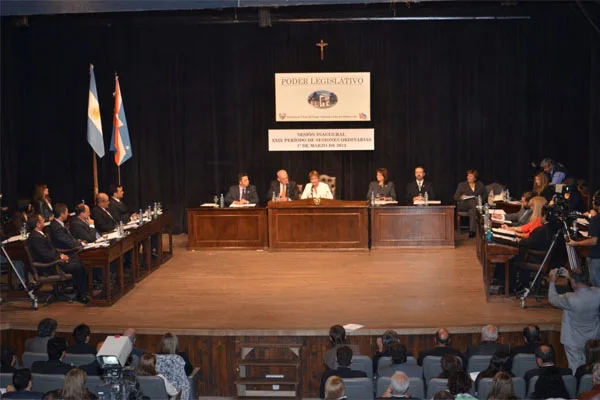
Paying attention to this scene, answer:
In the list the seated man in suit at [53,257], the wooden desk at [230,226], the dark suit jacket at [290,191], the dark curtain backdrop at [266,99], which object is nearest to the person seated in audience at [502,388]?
the seated man in suit at [53,257]

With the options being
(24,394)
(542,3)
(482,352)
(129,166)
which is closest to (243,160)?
(129,166)

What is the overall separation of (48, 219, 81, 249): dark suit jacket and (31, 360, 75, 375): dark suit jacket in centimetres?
341

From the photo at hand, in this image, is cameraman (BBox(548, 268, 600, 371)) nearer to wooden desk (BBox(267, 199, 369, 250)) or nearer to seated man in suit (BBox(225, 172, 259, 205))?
wooden desk (BBox(267, 199, 369, 250))

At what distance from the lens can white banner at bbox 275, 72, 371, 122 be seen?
627 inches

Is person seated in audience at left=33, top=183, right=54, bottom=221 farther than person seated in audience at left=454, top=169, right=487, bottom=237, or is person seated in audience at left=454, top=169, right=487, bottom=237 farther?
person seated in audience at left=454, top=169, right=487, bottom=237

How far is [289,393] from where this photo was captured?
9.00 m

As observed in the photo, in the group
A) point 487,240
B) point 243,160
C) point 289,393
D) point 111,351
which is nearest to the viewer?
point 111,351

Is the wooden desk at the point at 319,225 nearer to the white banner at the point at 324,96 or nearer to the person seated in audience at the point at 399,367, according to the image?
the white banner at the point at 324,96

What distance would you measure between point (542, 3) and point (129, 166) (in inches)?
314

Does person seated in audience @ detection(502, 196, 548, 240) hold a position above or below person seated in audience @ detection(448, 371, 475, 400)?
above

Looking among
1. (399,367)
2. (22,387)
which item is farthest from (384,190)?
(22,387)

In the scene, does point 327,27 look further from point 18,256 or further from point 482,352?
point 482,352

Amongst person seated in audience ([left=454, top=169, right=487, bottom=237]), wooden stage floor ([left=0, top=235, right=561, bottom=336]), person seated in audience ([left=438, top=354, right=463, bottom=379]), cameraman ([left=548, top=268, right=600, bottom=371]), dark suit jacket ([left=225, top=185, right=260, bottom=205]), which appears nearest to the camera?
person seated in audience ([left=438, top=354, right=463, bottom=379])

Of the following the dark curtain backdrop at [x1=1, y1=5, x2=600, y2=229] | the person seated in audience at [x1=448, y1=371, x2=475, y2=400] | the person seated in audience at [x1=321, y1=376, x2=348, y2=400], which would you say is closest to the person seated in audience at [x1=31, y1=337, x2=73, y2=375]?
the person seated in audience at [x1=321, y1=376, x2=348, y2=400]
